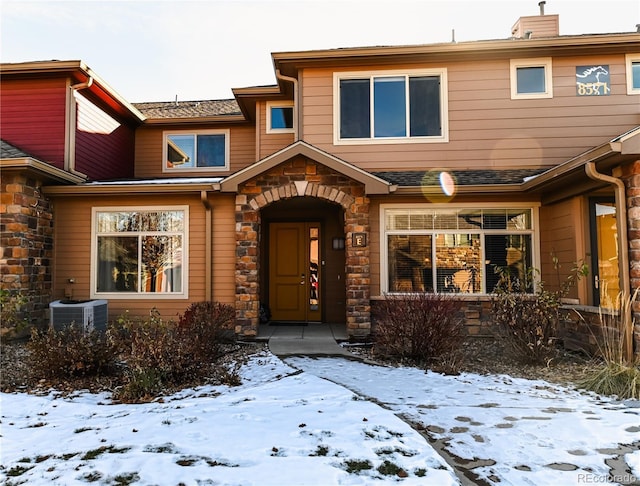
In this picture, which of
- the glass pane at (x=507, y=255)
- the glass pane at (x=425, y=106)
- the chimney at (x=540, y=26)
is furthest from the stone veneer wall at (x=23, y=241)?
the chimney at (x=540, y=26)

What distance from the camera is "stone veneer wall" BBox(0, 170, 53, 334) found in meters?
6.79

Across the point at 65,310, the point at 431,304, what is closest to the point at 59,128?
the point at 65,310

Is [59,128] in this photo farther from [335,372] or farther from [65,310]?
[335,372]

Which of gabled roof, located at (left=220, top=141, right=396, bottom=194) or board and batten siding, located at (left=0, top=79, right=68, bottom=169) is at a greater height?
board and batten siding, located at (left=0, top=79, right=68, bottom=169)

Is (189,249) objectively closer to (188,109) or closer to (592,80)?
(188,109)

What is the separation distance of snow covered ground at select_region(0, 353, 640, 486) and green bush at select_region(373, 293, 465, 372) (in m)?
0.77

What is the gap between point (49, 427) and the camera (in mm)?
3477

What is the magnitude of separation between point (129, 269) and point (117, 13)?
5032 mm

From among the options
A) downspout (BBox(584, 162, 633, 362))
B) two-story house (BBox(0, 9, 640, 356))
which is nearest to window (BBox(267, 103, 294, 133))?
two-story house (BBox(0, 9, 640, 356))

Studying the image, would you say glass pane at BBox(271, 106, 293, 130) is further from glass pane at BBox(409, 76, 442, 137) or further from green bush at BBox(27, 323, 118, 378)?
green bush at BBox(27, 323, 118, 378)

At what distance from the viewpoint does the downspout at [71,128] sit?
27.3 ft

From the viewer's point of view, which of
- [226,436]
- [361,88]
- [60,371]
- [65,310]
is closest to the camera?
[226,436]

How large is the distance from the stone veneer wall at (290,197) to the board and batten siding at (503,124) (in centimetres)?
120

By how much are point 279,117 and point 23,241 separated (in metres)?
5.69
